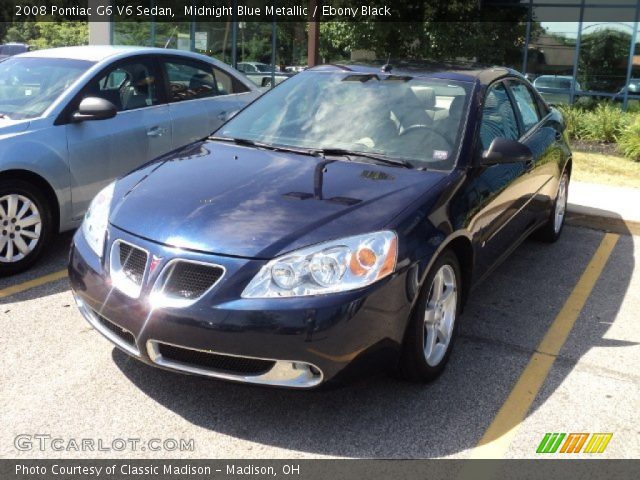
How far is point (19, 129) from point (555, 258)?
14.2ft

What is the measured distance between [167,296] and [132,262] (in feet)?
0.99

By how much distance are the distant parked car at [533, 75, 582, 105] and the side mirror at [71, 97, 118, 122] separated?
469 inches

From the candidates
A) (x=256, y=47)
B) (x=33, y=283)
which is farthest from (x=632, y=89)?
(x=33, y=283)

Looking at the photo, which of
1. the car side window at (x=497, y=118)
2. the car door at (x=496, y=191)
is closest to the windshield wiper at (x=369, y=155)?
the car door at (x=496, y=191)

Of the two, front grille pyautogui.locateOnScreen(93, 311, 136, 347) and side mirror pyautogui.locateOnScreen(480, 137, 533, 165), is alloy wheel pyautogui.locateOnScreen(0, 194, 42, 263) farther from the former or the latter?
side mirror pyautogui.locateOnScreen(480, 137, 533, 165)

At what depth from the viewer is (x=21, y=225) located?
4.86 m

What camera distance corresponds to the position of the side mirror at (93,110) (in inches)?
199

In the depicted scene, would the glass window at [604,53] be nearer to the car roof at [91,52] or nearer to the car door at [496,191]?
the car door at [496,191]

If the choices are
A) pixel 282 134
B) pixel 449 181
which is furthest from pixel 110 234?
pixel 449 181

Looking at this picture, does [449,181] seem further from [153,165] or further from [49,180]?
[49,180]

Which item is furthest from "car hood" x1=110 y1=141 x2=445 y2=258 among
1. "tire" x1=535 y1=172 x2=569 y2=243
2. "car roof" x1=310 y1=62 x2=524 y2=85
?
"tire" x1=535 y1=172 x2=569 y2=243

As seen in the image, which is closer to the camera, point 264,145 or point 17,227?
point 264,145

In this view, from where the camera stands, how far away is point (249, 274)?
288 centimetres
